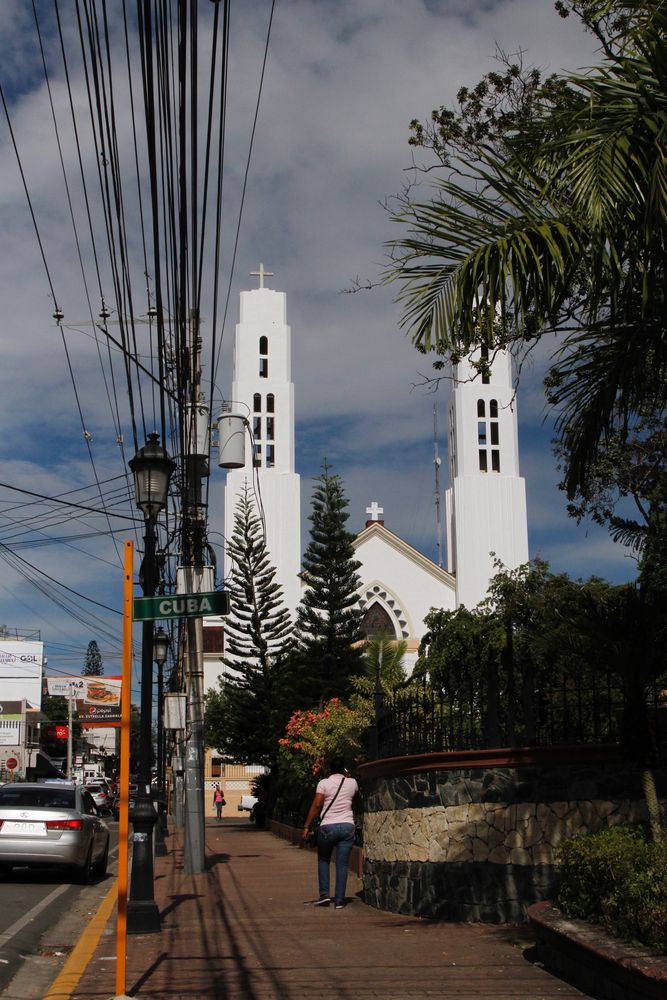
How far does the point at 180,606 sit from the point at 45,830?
730cm

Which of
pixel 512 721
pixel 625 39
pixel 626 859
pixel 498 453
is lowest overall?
pixel 626 859

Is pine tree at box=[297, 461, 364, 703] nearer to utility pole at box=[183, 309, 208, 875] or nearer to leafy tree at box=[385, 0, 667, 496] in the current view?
utility pole at box=[183, 309, 208, 875]

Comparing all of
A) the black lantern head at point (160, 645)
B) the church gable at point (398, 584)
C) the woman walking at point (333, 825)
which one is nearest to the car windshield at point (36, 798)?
the woman walking at point (333, 825)

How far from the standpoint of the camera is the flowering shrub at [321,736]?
20441 mm

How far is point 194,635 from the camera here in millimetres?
17125

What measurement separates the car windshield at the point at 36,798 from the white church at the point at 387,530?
4220cm

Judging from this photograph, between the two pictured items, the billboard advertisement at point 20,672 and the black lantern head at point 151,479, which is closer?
the black lantern head at point 151,479

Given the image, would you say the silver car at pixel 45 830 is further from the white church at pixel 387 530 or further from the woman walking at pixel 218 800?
the woman walking at pixel 218 800

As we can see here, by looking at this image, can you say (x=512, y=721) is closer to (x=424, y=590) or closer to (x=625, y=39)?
(x=625, y=39)

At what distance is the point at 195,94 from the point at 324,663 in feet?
113

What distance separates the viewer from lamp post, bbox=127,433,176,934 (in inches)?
378

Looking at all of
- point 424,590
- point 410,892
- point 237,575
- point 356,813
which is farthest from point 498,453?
point 410,892

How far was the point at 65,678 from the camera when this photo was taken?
10188 centimetres

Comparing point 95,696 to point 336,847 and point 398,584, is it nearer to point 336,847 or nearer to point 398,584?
point 398,584
